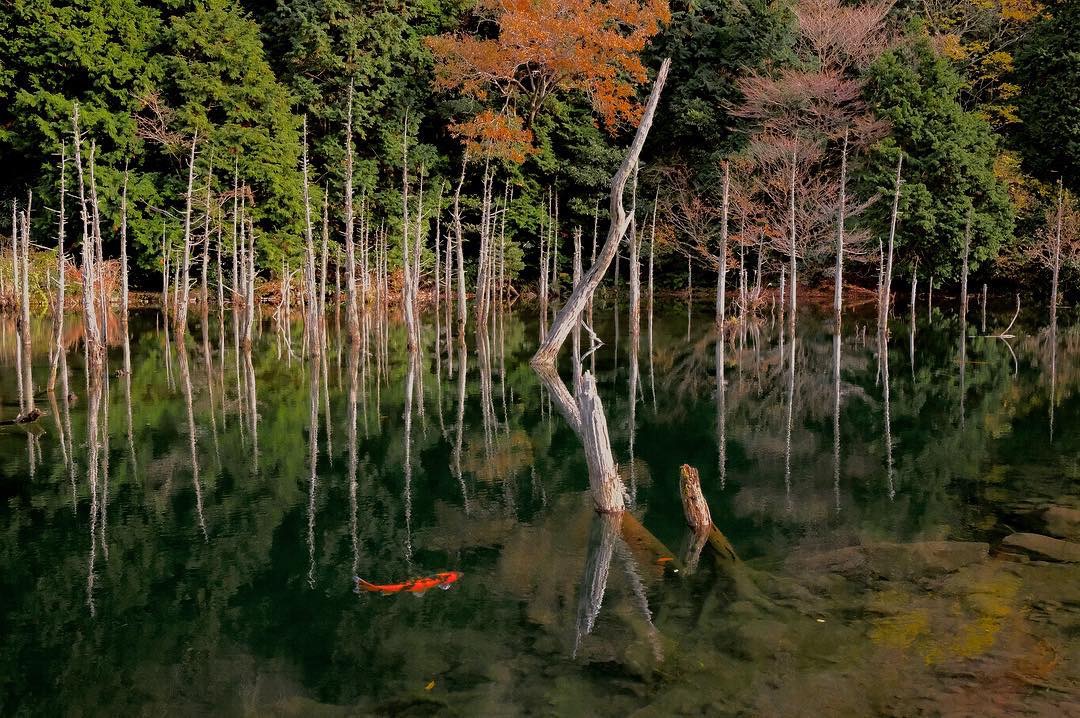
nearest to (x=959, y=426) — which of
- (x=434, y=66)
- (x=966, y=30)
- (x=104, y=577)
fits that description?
(x=104, y=577)

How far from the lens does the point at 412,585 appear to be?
8336 mm

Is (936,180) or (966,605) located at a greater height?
(936,180)

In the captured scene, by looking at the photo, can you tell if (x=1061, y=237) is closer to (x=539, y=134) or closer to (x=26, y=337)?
(x=539, y=134)

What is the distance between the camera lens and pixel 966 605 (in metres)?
7.54

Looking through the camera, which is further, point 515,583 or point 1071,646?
point 515,583

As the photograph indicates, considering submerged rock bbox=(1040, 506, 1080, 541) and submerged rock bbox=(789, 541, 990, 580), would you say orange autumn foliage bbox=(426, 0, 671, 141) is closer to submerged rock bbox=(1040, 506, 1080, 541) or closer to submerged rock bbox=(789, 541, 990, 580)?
submerged rock bbox=(1040, 506, 1080, 541)

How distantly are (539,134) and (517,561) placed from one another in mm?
31759

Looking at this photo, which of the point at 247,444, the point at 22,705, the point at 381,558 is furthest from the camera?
the point at 247,444

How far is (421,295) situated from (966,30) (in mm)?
27652

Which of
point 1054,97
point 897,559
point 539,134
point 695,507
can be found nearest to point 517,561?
point 695,507

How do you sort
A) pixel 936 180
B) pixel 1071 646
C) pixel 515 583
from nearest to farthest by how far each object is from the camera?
pixel 1071 646 → pixel 515 583 → pixel 936 180

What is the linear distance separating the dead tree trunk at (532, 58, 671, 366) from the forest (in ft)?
39.0

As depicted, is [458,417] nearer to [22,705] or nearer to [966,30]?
[22,705]

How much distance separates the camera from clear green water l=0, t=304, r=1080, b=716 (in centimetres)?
643
